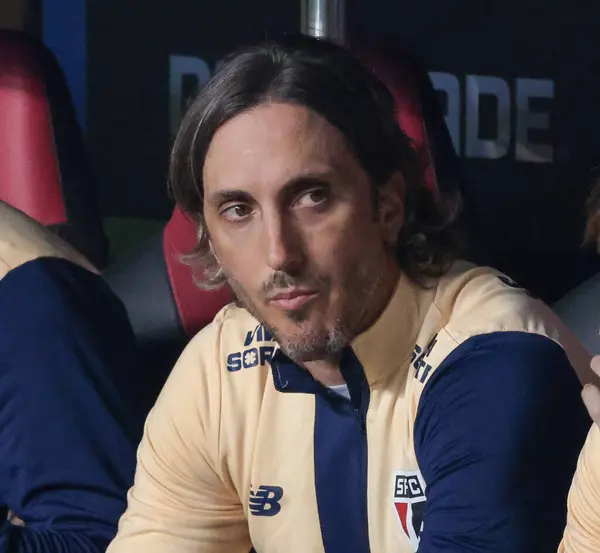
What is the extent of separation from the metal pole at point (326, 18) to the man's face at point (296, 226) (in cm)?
41

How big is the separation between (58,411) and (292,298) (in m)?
0.37

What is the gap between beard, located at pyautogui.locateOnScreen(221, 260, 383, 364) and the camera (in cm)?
79

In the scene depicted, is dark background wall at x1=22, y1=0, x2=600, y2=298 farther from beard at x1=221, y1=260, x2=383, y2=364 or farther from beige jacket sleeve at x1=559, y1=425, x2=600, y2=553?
beige jacket sleeve at x1=559, y1=425, x2=600, y2=553

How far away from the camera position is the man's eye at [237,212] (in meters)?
0.80

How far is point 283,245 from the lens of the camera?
76 cm

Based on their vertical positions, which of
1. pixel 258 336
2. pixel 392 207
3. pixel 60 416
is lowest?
pixel 60 416

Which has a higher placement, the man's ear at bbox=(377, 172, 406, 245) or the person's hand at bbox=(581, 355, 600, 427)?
the person's hand at bbox=(581, 355, 600, 427)

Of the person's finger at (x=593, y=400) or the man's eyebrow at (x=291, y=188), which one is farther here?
the man's eyebrow at (x=291, y=188)

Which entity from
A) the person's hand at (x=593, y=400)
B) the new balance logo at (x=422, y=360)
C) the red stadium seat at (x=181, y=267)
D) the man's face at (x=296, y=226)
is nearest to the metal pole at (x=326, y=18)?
the red stadium seat at (x=181, y=267)

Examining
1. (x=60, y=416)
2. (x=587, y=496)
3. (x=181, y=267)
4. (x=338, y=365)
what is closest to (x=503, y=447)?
(x=587, y=496)

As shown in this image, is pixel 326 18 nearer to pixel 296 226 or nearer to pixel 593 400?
pixel 296 226

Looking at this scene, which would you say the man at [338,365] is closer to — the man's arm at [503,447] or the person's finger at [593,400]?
the man's arm at [503,447]

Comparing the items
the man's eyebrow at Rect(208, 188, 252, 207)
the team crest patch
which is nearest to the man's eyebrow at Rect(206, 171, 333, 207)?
the man's eyebrow at Rect(208, 188, 252, 207)

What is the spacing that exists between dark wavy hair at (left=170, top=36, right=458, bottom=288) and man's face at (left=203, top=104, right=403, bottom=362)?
0.02 m
